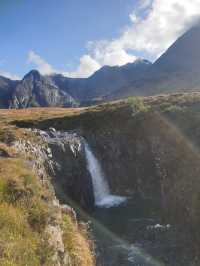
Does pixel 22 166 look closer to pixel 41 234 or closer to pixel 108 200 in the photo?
pixel 41 234

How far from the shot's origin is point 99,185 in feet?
163

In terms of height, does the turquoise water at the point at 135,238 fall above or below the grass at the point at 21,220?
below

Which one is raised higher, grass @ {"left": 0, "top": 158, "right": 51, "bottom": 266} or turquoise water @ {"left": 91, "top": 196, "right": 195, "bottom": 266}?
grass @ {"left": 0, "top": 158, "right": 51, "bottom": 266}

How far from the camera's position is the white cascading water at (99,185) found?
45959 mm

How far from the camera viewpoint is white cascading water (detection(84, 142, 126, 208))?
46.0 metres

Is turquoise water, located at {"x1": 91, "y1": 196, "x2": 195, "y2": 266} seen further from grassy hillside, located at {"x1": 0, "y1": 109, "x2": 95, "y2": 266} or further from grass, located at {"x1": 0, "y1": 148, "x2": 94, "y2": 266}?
grass, located at {"x1": 0, "y1": 148, "x2": 94, "y2": 266}

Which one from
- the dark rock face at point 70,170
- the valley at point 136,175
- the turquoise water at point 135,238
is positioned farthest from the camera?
the dark rock face at point 70,170

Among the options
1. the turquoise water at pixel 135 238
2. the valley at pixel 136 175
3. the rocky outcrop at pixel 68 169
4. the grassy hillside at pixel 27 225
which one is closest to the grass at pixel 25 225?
the grassy hillside at pixel 27 225

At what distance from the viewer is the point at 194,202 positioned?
3209 centimetres

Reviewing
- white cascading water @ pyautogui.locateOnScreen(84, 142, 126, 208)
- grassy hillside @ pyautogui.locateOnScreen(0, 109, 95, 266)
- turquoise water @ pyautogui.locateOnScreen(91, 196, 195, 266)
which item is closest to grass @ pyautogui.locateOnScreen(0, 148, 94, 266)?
grassy hillside @ pyautogui.locateOnScreen(0, 109, 95, 266)

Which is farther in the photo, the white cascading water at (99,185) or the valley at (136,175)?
the white cascading water at (99,185)

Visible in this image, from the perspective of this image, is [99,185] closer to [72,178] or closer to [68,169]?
[72,178]

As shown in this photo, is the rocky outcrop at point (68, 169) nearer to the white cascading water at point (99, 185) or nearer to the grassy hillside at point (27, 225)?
the white cascading water at point (99, 185)

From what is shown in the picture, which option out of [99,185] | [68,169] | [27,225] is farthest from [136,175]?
[27,225]
